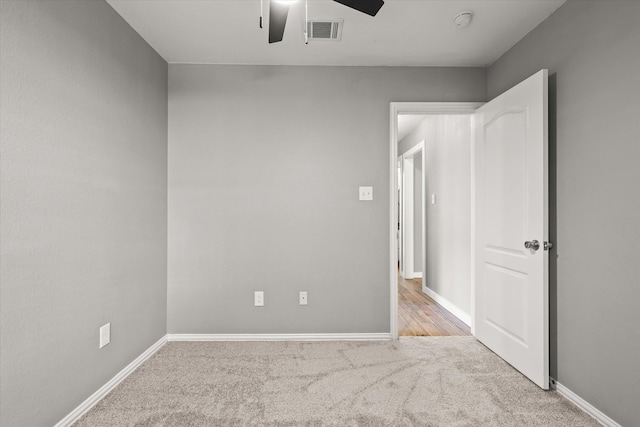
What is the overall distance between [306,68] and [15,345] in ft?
8.54

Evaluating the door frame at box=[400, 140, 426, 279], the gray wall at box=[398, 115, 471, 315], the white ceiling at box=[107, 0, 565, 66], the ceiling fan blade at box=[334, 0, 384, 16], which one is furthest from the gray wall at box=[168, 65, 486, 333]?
the door frame at box=[400, 140, 426, 279]

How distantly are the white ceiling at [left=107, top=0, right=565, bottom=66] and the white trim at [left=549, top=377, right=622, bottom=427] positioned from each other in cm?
232

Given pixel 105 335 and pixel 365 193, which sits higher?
pixel 365 193

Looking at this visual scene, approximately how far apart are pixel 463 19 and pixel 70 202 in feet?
8.46

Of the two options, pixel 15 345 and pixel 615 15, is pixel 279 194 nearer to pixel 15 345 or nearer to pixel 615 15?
pixel 15 345

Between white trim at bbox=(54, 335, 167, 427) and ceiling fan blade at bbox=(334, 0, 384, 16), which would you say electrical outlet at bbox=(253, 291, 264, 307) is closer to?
white trim at bbox=(54, 335, 167, 427)

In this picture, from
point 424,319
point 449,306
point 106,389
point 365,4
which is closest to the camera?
point 365,4

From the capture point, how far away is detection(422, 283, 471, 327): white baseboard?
3.38m

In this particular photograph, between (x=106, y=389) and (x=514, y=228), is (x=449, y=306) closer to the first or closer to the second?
(x=514, y=228)

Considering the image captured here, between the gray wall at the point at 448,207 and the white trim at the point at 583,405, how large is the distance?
1.29 meters

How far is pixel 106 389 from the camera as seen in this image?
2.04 m

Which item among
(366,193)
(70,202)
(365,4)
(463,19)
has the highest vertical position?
(463,19)

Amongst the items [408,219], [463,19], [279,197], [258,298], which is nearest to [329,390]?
[258,298]

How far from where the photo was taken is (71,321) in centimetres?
176
